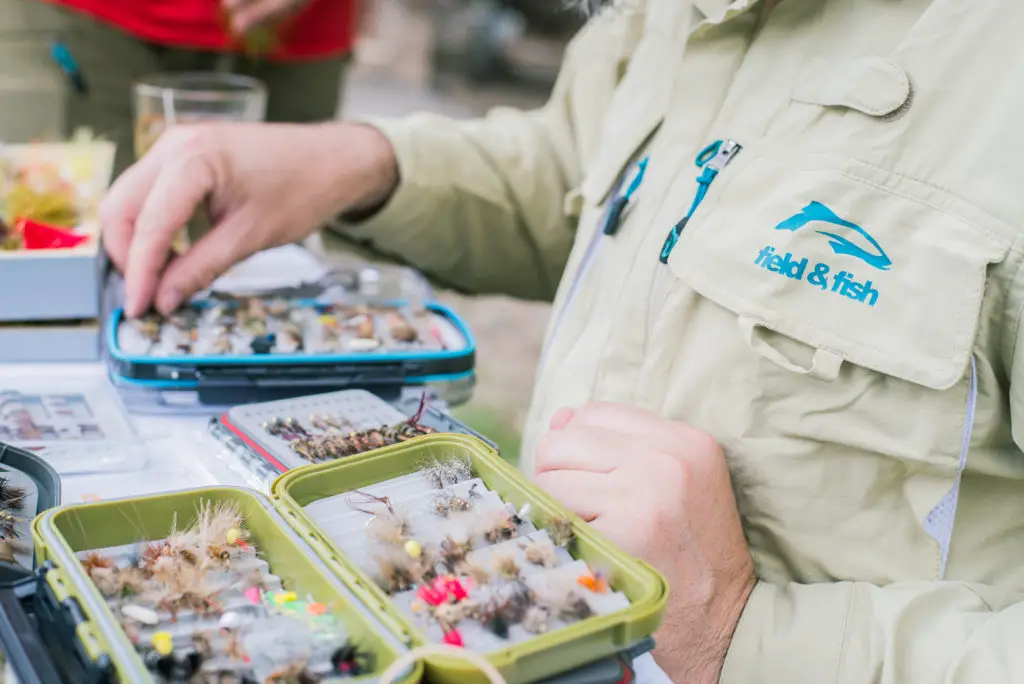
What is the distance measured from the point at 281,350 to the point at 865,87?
564 mm

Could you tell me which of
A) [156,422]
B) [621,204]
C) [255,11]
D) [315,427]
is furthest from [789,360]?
[255,11]

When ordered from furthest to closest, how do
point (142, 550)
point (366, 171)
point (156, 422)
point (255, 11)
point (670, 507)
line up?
point (255, 11) → point (366, 171) → point (156, 422) → point (670, 507) → point (142, 550)

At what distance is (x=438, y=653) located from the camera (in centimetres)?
54

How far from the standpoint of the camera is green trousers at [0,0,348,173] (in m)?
1.84

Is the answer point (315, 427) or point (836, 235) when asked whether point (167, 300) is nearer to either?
point (315, 427)

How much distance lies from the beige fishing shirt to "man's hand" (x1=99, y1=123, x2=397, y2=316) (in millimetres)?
455

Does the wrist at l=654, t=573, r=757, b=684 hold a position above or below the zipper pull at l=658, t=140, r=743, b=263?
below

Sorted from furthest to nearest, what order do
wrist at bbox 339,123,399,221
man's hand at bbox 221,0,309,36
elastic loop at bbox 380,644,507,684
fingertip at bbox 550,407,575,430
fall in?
man's hand at bbox 221,0,309,36
wrist at bbox 339,123,399,221
fingertip at bbox 550,407,575,430
elastic loop at bbox 380,644,507,684

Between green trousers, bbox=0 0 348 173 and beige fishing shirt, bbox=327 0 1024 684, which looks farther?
green trousers, bbox=0 0 348 173

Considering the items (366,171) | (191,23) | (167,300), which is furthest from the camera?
(191,23)

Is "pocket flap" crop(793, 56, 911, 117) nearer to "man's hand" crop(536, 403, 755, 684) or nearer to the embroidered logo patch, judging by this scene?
the embroidered logo patch

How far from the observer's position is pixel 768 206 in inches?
33.2

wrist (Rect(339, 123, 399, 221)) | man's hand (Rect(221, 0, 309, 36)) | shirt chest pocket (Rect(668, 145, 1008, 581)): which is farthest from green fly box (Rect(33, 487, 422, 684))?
man's hand (Rect(221, 0, 309, 36))

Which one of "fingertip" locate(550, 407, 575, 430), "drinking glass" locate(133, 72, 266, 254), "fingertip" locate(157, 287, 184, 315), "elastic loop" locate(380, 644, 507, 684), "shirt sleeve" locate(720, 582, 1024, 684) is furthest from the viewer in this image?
"drinking glass" locate(133, 72, 266, 254)
